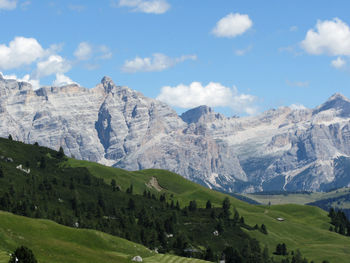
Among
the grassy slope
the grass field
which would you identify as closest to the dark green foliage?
the grassy slope

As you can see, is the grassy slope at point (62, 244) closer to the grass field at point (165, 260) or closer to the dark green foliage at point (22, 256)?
the grass field at point (165, 260)

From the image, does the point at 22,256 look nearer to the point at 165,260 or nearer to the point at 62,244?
the point at 62,244

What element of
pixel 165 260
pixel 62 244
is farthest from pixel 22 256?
pixel 165 260

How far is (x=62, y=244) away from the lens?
11769cm

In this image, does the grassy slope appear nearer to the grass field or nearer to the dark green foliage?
the grass field

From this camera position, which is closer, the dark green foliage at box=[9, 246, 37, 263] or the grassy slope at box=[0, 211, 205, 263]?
the dark green foliage at box=[9, 246, 37, 263]

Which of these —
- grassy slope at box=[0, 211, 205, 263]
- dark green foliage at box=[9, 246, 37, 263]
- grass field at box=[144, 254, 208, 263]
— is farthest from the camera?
grass field at box=[144, 254, 208, 263]

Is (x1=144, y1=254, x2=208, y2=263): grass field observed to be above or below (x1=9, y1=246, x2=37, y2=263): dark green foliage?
below

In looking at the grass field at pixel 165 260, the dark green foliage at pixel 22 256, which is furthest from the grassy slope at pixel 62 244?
the dark green foliage at pixel 22 256

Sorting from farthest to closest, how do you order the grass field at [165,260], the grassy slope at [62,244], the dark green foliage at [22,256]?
1. the grass field at [165,260]
2. the grassy slope at [62,244]
3. the dark green foliage at [22,256]

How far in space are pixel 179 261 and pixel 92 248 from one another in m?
21.6

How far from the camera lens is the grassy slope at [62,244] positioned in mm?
106125

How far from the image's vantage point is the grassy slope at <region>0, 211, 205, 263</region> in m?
106

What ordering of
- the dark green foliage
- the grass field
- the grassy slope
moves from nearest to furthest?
the dark green foliage → the grassy slope → the grass field
